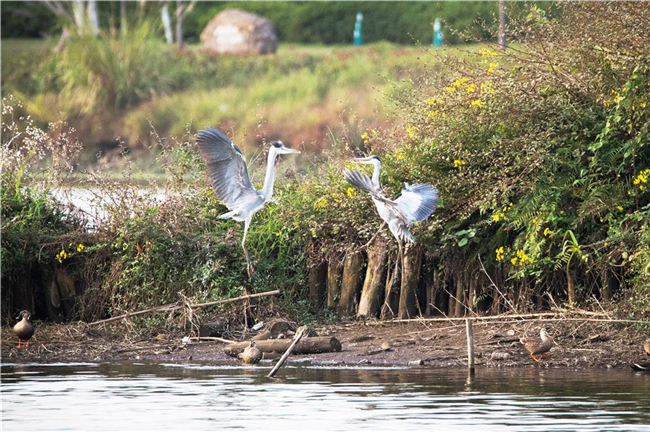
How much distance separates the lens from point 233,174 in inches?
596

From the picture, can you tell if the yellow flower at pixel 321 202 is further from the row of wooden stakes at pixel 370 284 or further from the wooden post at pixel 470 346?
the wooden post at pixel 470 346

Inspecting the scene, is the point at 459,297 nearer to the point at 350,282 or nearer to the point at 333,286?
the point at 350,282

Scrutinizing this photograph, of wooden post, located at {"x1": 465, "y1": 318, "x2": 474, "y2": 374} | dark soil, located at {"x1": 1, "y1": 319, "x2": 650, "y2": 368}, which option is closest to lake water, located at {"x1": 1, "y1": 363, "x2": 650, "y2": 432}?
wooden post, located at {"x1": 465, "y1": 318, "x2": 474, "y2": 374}

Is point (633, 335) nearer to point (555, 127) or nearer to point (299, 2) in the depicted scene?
point (555, 127)

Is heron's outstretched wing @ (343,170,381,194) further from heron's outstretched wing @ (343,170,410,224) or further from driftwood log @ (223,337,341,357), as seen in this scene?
driftwood log @ (223,337,341,357)

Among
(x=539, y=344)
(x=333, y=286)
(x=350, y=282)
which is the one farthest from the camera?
(x=333, y=286)

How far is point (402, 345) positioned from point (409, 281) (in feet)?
4.06

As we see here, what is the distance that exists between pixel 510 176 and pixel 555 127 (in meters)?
0.75

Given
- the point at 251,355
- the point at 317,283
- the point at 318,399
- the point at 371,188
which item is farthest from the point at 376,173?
the point at 318,399

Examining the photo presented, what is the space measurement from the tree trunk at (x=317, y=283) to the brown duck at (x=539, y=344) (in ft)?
11.4

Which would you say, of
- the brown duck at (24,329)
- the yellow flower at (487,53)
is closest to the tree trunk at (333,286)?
the yellow flower at (487,53)

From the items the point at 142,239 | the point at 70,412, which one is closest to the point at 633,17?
the point at 142,239

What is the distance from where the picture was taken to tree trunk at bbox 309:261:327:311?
54.2 ft

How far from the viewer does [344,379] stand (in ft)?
42.4
